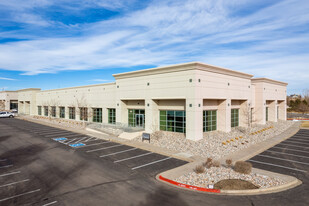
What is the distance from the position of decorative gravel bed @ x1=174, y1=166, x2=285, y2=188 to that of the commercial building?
334 inches

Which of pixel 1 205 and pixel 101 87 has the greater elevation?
pixel 101 87

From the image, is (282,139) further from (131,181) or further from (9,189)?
(9,189)

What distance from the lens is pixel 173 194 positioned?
989cm

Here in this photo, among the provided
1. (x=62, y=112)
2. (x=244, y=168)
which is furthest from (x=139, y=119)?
(x=62, y=112)

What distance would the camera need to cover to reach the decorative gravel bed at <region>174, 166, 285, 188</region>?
1084 cm

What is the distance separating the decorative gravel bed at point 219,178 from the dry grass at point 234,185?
1.18 ft

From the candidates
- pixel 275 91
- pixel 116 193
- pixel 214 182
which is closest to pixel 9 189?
pixel 116 193

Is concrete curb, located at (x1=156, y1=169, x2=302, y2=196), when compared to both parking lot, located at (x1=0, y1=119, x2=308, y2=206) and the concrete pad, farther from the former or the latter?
the concrete pad

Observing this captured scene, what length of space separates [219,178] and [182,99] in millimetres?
12878

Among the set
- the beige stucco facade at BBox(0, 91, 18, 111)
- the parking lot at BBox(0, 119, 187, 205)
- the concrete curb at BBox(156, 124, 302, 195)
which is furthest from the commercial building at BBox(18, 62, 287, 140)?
the beige stucco facade at BBox(0, 91, 18, 111)

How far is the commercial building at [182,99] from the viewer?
70.4ft

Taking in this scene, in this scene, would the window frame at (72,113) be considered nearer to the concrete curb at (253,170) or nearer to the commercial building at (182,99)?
the commercial building at (182,99)

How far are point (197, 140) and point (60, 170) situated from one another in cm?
1317

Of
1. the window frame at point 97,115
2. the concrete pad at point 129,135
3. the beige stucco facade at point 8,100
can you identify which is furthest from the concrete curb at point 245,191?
the beige stucco facade at point 8,100
